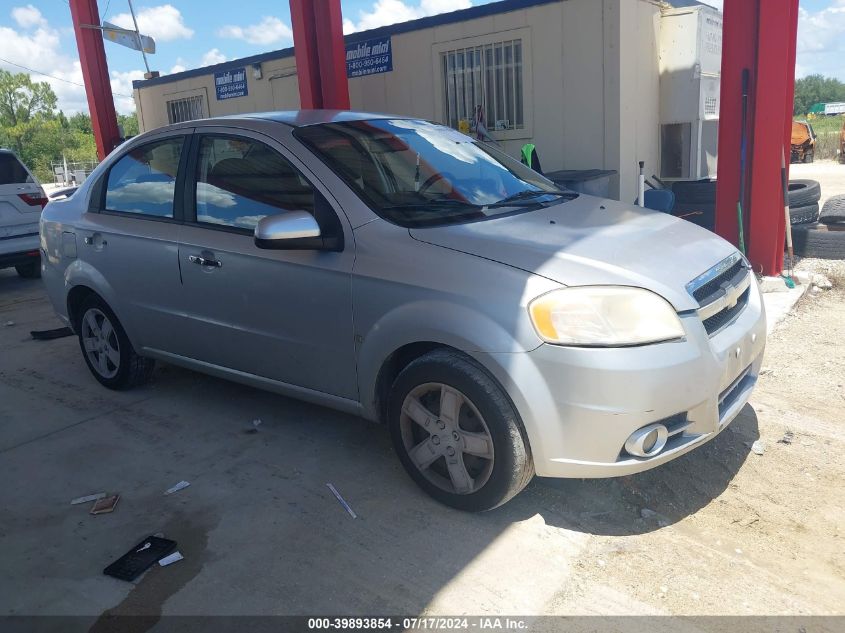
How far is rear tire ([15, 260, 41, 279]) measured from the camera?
991 centimetres

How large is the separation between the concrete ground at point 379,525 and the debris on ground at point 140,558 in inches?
1.9

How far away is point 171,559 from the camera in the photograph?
2893 millimetres

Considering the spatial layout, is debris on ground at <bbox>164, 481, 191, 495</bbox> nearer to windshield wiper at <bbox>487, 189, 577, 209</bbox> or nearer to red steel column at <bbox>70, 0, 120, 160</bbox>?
windshield wiper at <bbox>487, 189, 577, 209</bbox>

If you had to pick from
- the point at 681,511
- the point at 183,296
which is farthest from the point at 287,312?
the point at 681,511

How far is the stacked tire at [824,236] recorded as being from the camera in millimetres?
7406

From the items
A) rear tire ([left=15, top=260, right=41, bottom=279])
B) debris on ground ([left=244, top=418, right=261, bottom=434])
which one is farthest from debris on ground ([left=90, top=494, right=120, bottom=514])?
rear tire ([left=15, top=260, right=41, bottom=279])

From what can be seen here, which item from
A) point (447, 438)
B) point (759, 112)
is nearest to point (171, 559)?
point (447, 438)

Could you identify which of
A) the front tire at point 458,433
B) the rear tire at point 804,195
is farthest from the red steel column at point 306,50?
the front tire at point 458,433

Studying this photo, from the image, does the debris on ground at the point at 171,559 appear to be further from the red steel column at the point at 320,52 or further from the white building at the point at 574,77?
the white building at the point at 574,77

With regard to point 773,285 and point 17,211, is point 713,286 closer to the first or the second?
point 773,285

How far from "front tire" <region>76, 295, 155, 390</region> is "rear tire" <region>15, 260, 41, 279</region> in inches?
228

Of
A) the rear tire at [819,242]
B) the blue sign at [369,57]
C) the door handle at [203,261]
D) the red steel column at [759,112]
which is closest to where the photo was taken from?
the door handle at [203,261]

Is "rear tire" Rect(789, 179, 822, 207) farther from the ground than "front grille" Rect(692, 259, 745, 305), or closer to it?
closer to it

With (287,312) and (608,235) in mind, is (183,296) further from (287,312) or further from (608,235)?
(608,235)
